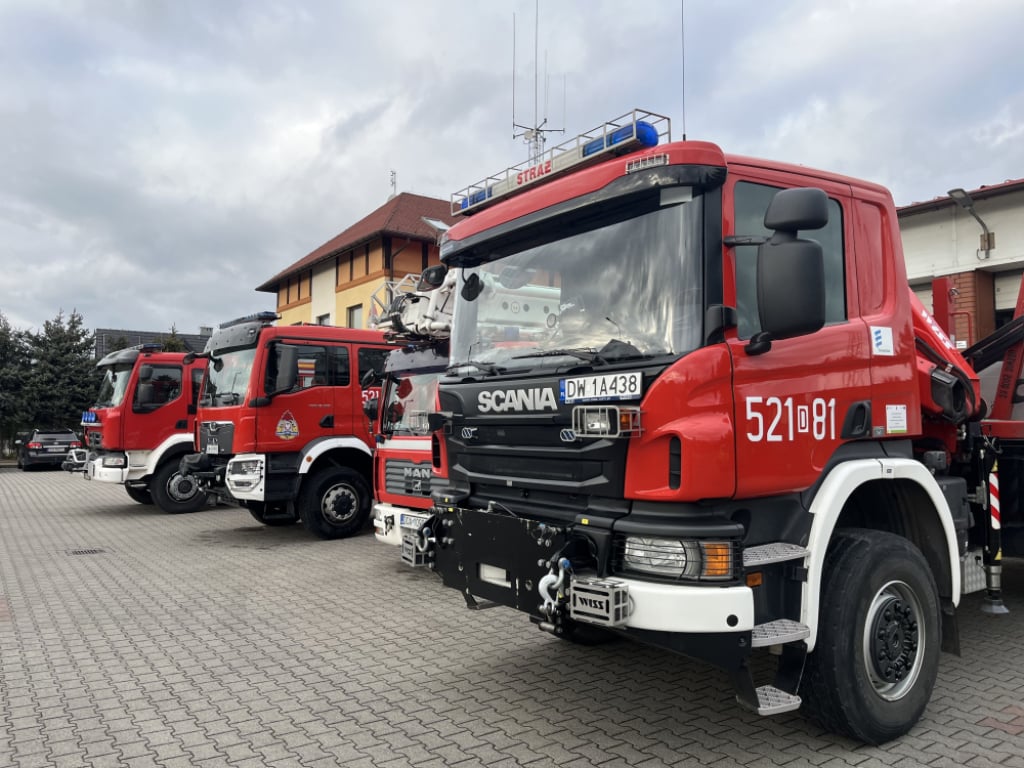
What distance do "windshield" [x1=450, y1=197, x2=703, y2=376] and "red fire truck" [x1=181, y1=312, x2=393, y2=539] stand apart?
5.26 metres

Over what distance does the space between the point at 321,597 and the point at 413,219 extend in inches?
860

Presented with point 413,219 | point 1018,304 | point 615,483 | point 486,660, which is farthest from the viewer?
point 413,219

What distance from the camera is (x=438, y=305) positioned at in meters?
8.33

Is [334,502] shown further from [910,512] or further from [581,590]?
[910,512]

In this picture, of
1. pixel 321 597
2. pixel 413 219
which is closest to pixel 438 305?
pixel 321 597

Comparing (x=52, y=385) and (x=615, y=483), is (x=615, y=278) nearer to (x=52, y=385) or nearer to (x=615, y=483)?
(x=615, y=483)

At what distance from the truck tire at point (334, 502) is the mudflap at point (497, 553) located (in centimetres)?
600

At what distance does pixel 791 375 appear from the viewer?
3.43 meters

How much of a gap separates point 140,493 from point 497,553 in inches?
498

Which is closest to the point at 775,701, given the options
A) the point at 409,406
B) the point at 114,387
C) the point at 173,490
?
the point at 409,406

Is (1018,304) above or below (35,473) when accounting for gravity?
above

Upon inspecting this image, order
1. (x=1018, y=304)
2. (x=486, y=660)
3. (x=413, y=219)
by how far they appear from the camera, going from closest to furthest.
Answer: (x=486, y=660), (x=1018, y=304), (x=413, y=219)

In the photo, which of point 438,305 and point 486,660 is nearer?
point 486,660

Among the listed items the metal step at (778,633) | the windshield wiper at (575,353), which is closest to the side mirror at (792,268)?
the windshield wiper at (575,353)
